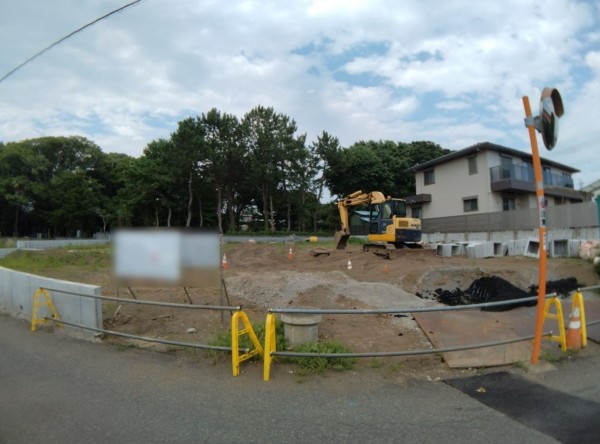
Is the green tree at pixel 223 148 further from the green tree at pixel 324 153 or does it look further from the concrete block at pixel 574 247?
the concrete block at pixel 574 247

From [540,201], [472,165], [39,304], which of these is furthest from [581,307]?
[472,165]

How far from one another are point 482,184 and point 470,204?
6.49 feet

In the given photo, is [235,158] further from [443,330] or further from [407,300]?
[443,330]

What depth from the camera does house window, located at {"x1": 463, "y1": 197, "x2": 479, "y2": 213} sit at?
31.3 metres

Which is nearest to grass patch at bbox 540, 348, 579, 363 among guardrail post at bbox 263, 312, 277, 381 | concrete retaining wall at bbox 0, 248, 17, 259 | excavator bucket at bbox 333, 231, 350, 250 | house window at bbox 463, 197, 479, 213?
guardrail post at bbox 263, 312, 277, 381

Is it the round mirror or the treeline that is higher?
the treeline

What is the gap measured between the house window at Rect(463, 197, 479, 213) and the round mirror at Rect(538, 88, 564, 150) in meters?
27.9

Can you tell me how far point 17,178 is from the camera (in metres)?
57.0

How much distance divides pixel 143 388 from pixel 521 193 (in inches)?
1303

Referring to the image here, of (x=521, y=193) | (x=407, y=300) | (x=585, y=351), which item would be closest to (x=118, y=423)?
(x=585, y=351)

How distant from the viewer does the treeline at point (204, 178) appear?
48.8 meters

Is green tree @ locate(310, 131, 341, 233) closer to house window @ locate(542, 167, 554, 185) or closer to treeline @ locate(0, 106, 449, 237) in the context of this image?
treeline @ locate(0, 106, 449, 237)

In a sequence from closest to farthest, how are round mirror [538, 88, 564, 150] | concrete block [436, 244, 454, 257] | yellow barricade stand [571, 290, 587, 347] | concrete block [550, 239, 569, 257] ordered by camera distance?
round mirror [538, 88, 564, 150] < yellow barricade stand [571, 290, 587, 347] < concrete block [550, 239, 569, 257] < concrete block [436, 244, 454, 257]

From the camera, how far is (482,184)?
3052cm
